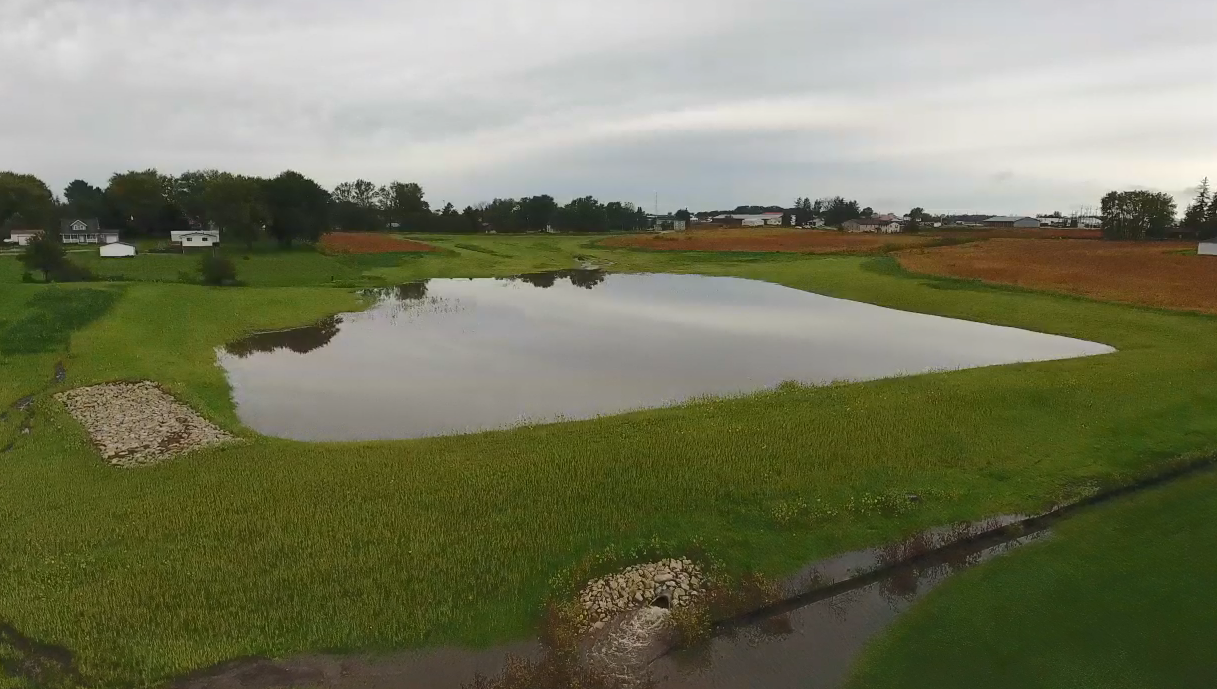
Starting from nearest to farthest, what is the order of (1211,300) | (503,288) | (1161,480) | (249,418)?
(1161,480)
(249,418)
(1211,300)
(503,288)

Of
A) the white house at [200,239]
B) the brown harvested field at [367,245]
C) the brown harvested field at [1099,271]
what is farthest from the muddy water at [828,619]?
the white house at [200,239]

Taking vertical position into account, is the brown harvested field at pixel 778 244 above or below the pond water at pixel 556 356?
above

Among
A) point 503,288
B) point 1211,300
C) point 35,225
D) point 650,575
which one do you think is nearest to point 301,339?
point 503,288

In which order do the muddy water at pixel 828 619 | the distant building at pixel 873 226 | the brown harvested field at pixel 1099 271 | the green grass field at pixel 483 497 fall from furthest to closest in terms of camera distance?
the distant building at pixel 873 226
the brown harvested field at pixel 1099 271
the green grass field at pixel 483 497
the muddy water at pixel 828 619

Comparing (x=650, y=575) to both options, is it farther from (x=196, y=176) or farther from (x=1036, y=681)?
(x=196, y=176)

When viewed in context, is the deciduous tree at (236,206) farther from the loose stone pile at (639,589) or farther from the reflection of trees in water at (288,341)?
the loose stone pile at (639,589)
